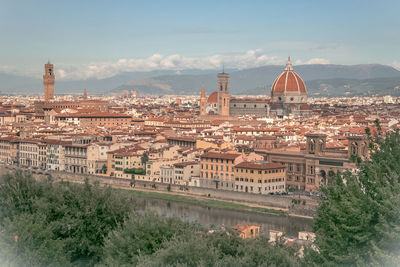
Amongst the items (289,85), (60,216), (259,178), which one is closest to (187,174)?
(259,178)

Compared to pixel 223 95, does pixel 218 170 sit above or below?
below

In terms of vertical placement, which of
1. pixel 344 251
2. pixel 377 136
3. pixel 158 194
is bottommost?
pixel 158 194

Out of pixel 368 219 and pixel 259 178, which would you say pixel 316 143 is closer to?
pixel 259 178

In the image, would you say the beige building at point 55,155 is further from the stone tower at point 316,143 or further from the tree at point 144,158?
the stone tower at point 316,143

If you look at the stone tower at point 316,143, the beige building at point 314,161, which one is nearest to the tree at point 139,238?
the beige building at point 314,161

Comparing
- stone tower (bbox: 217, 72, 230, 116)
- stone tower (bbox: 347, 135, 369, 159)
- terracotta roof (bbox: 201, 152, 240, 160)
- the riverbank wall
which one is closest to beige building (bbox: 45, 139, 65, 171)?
the riverbank wall

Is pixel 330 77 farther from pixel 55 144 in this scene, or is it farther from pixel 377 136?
pixel 377 136

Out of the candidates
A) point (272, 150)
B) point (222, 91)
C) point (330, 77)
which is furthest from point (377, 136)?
point (330, 77)
